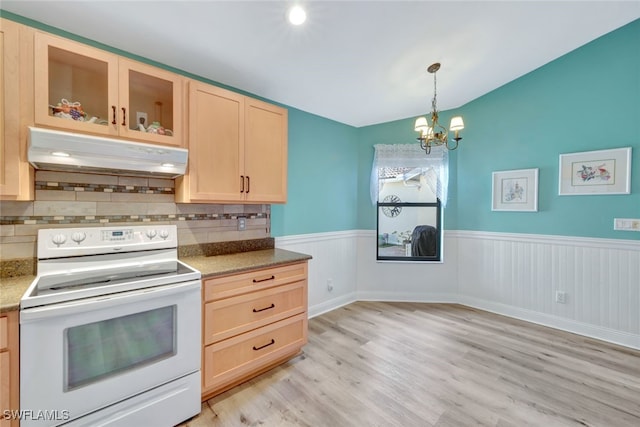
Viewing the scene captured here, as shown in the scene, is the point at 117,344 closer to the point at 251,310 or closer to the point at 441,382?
the point at 251,310

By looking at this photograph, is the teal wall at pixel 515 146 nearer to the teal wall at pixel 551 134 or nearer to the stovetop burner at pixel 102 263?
the teal wall at pixel 551 134

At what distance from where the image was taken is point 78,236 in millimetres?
1732

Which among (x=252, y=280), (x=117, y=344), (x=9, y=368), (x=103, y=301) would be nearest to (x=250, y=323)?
(x=252, y=280)

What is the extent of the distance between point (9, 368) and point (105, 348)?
1.08 feet

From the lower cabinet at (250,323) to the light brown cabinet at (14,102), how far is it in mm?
1110

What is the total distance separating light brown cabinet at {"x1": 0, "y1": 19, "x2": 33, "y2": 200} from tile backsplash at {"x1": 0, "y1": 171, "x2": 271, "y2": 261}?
278 millimetres

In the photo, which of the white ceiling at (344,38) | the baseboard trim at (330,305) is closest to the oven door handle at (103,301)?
the white ceiling at (344,38)

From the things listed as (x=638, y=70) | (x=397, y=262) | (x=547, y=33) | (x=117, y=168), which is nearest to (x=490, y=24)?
(x=547, y=33)

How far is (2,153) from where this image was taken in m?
1.38

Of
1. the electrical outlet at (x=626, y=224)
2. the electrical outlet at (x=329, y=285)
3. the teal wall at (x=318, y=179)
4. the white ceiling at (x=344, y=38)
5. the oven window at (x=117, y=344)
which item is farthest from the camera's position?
the electrical outlet at (x=329, y=285)

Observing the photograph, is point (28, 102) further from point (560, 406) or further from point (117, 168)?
point (560, 406)

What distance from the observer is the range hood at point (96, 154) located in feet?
4.66

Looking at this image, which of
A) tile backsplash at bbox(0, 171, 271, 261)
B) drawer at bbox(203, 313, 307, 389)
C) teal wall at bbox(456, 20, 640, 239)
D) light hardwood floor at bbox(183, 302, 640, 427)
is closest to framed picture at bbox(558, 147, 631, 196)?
teal wall at bbox(456, 20, 640, 239)

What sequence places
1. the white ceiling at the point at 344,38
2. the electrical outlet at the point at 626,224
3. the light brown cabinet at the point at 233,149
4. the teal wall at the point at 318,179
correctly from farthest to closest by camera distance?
the teal wall at the point at 318,179 → the electrical outlet at the point at 626,224 → the light brown cabinet at the point at 233,149 → the white ceiling at the point at 344,38
